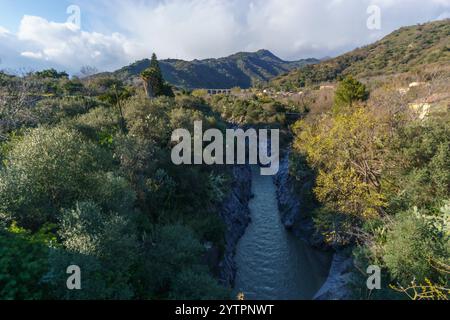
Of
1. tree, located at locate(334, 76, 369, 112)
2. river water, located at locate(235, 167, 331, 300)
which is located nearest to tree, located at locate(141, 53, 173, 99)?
river water, located at locate(235, 167, 331, 300)

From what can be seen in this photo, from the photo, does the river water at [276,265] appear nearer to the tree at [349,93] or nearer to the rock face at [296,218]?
the rock face at [296,218]

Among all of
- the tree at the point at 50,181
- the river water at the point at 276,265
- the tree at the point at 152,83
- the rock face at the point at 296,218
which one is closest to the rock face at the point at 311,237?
the rock face at the point at 296,218

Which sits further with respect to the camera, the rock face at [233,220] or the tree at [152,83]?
the tree at [152,83]

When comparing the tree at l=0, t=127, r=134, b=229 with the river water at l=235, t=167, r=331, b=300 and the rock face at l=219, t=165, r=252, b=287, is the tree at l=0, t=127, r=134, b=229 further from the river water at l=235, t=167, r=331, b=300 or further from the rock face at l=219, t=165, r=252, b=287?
the river water at l=235, t=167, r=331, b=300

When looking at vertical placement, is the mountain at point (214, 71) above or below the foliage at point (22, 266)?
above
